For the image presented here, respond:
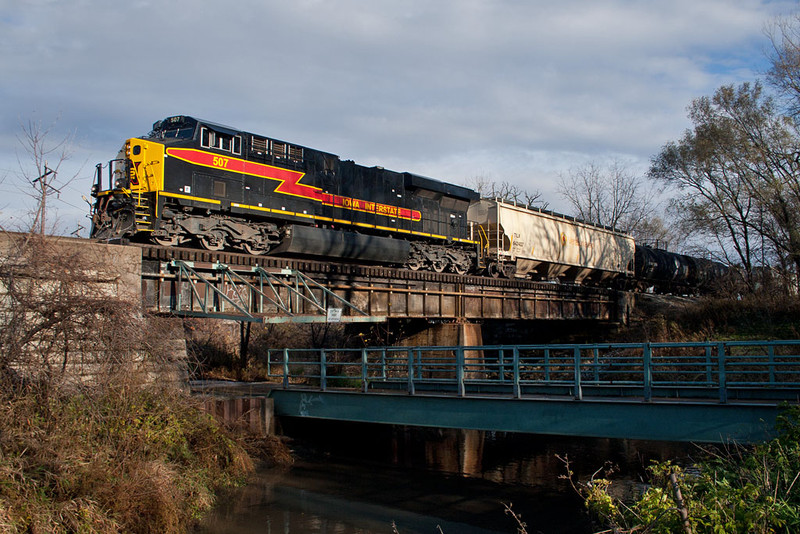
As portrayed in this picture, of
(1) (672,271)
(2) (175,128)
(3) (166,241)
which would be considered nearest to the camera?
(3) (166,241)

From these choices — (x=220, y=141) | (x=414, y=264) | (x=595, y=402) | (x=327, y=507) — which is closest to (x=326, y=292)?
(x=220, y=141)

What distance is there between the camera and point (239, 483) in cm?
1240

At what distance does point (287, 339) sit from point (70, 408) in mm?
21841

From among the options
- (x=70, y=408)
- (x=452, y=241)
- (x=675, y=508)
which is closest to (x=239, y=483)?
(x=70, y=408)

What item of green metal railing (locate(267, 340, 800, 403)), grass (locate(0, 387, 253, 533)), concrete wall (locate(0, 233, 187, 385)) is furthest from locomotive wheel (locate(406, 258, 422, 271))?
concrete wall (locate(0, 233, 187, 385))

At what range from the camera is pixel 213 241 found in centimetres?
1686

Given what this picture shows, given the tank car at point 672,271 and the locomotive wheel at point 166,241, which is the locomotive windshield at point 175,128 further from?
the tank car at point 672,271

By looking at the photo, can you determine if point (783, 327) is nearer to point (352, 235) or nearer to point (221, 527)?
point (352, 235)

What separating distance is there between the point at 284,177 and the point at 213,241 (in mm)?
3176

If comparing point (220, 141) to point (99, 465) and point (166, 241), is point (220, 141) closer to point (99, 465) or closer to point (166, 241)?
point (166, 241)

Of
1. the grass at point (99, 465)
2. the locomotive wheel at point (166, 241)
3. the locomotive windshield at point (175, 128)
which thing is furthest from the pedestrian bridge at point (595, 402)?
the locomotive windshield at point (175, 128)

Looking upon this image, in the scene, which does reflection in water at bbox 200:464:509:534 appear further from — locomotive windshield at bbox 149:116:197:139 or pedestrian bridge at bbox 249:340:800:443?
locomotive windshield at bbox 149:116:197:139

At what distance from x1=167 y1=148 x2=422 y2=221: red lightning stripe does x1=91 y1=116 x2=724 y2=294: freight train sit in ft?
0.11

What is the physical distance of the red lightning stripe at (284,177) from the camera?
1658 cm
